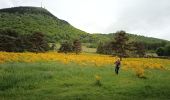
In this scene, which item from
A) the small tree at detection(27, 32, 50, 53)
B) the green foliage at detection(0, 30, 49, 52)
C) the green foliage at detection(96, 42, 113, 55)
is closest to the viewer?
the green foliage at detection(0, 30, 49, 52)

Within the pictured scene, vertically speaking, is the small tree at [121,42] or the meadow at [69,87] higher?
the small tree at [121,42]

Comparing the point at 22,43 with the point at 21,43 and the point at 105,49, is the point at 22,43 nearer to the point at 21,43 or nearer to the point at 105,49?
the point at 21,43

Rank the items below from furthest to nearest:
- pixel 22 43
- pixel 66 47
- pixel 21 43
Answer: pixel 66 47
pixel 22 43
pixel 21 43

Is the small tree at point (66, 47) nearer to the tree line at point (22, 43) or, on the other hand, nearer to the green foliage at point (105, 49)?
the green foliage at point (105, 49)

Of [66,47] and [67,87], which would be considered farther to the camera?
[66,47]

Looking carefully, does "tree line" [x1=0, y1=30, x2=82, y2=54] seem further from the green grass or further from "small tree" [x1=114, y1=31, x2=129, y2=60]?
the green grass

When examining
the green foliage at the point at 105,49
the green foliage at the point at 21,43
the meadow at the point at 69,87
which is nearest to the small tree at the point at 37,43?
the green foliage at the point at 21,43

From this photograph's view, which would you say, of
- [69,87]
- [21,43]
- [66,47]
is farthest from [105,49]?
[69,87]

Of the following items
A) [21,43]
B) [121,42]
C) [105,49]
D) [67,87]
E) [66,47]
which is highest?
[121,42]

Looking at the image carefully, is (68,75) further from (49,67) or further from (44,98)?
(44,98)

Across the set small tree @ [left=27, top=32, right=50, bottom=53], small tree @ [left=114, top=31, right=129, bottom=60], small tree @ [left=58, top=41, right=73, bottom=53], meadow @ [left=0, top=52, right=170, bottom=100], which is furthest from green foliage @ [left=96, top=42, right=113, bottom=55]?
meadow @ [left=0, top=52, right=170, bottom=100]

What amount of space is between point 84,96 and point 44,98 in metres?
2.72

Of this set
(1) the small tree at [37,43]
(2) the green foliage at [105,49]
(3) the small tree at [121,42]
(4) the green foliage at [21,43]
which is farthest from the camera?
(2) the green foliage at [105,49]

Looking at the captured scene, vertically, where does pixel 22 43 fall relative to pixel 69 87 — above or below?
above
